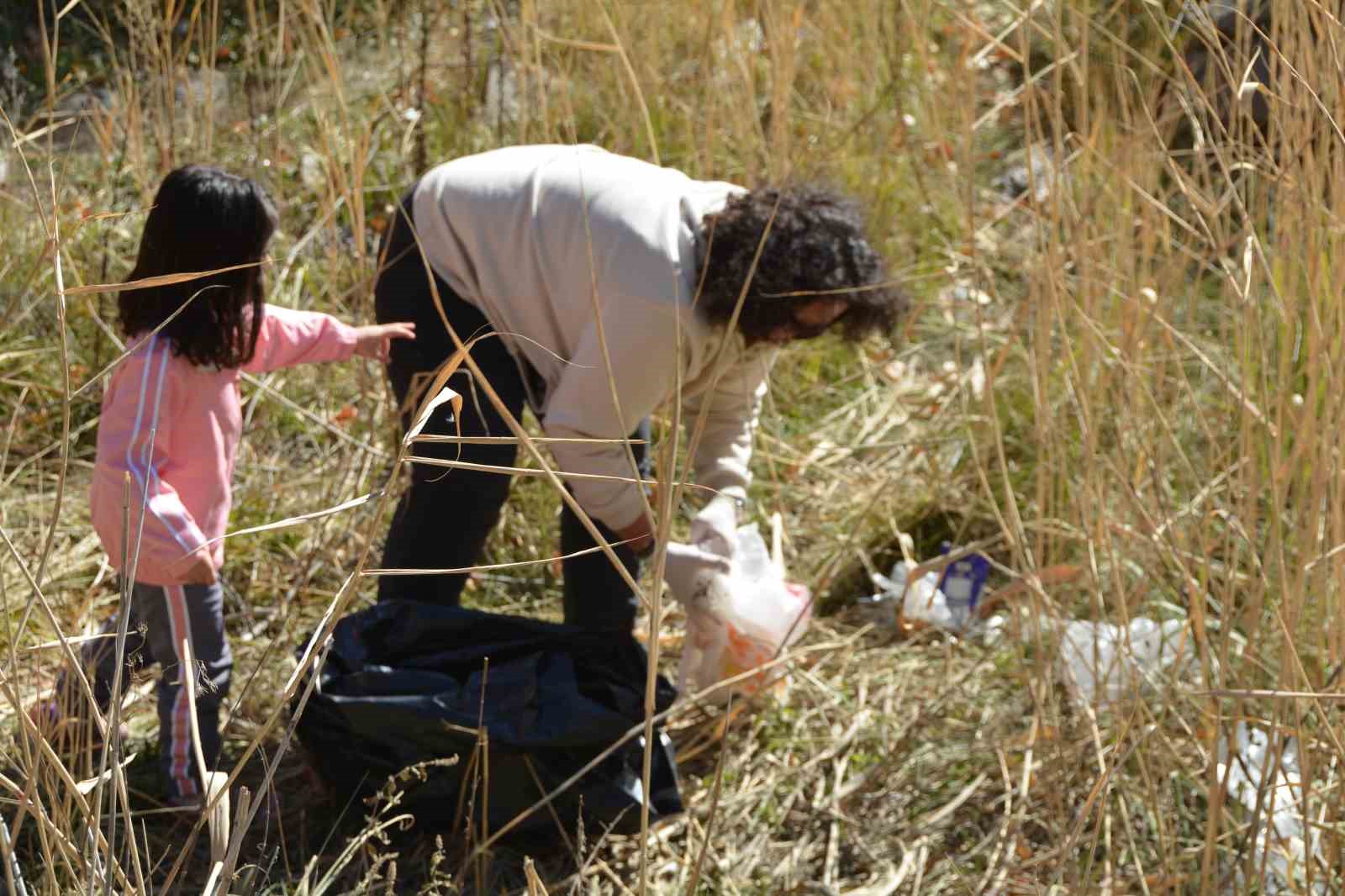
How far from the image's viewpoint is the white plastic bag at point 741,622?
2193mm

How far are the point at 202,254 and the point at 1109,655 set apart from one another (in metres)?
1.58

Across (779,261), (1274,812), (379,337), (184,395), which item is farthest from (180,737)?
(1274,812)

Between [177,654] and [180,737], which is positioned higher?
[177,654]

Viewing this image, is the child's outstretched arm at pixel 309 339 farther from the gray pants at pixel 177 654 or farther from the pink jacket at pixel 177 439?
the gray pants at pixel 177 654

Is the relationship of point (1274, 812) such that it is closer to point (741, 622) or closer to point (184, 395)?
point (741, 622)

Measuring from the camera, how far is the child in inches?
67.3

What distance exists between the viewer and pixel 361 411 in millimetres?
2822

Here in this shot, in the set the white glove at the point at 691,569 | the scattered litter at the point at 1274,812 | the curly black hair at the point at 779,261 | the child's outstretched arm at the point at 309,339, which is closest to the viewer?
the scattered litter at the point at 1274,812

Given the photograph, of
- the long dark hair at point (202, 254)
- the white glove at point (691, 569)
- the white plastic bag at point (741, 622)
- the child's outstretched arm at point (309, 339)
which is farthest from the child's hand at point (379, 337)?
the white plastic bag at point (741, 622)

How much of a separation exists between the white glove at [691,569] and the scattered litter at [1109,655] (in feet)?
1.75

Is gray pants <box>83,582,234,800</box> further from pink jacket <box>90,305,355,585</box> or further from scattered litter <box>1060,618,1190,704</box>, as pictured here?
scattered litter <box>1060,618,1190,704</box>

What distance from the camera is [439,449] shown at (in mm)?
2080

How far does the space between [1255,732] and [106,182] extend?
2617 millimetres

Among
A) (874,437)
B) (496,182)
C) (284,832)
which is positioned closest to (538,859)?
(284,832)
